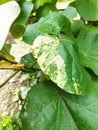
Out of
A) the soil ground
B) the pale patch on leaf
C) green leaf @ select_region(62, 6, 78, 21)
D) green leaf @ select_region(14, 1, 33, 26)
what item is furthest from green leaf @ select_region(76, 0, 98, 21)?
the soil ground

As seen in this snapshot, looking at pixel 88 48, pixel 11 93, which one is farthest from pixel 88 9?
pixel 11 93

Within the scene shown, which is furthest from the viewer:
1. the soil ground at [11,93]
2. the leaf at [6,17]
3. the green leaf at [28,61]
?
the soil ground at [11,93]

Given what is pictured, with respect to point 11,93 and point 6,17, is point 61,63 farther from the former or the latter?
point 11,93

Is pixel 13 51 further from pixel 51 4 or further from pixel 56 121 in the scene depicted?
pixel 56 121

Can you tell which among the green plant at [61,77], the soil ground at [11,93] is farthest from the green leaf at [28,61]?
the soil ground at [11,93]

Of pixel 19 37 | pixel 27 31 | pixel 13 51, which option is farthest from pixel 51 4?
pixel 13 51

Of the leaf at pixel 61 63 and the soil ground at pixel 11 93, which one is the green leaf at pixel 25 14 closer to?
the leaf at pixel 61 63
